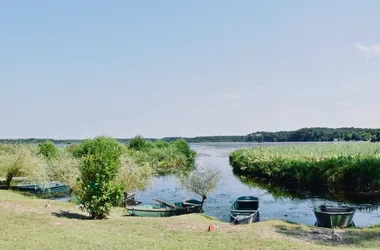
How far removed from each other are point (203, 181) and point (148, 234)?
401 inches

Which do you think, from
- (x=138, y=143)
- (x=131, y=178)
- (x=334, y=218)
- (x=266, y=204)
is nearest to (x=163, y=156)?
(x=138, y=143)

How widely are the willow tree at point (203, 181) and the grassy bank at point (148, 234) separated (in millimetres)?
6886

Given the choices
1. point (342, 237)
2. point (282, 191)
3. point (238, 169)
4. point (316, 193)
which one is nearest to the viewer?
point (342, 237)

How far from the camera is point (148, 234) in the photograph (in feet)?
38.1

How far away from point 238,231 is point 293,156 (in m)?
26.3

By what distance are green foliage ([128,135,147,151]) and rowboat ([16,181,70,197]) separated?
3226 centimetres

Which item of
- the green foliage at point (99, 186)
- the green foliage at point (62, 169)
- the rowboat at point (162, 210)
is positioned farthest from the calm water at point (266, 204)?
the green foliage at point (99, 186)

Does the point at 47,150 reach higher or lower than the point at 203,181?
higher

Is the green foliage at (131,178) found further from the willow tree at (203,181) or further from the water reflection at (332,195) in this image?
the water reflection at (332,195)

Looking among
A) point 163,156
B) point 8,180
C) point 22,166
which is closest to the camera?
point 22,166

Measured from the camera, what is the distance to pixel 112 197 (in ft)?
49.1

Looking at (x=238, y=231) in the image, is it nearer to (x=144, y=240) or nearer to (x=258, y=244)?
(x=258, y=244)

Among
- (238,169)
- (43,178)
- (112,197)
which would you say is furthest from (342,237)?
(238,169)

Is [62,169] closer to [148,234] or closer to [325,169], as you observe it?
[148,234]
